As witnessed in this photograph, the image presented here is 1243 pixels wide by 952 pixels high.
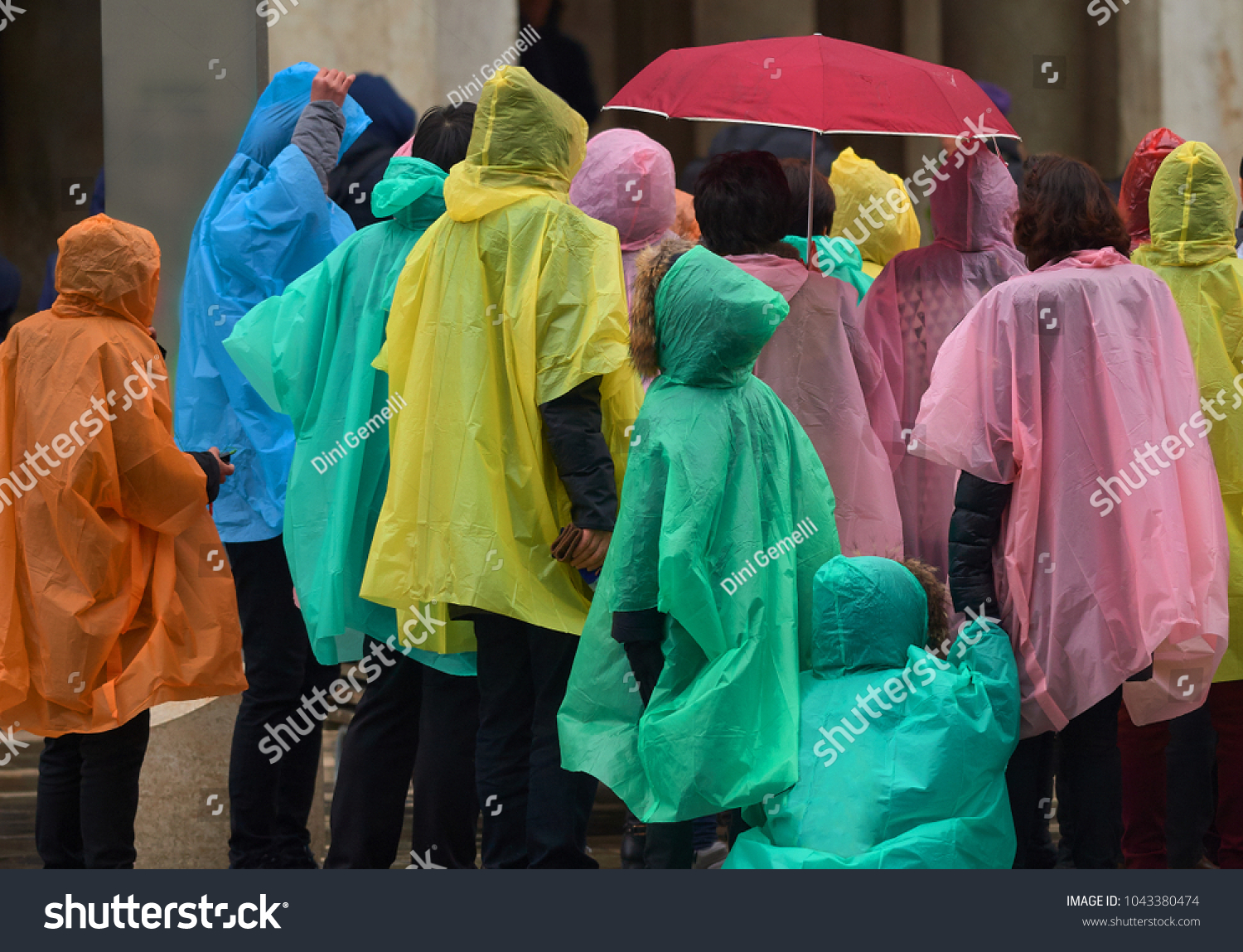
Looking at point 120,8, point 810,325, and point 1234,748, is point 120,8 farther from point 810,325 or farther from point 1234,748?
point 1234,748

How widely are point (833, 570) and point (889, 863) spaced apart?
23.4 inches

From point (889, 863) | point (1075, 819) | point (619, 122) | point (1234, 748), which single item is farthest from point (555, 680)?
point (619, 122)

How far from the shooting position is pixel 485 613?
370 cm

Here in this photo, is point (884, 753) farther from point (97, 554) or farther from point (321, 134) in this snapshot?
point (321, 134)

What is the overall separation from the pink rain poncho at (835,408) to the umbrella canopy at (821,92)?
1.31 feet

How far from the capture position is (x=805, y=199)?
181 inches

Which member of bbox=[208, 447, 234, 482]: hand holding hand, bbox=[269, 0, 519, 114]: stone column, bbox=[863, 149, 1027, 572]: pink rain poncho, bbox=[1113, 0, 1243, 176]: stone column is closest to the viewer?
bbox=[208, 447, 234, 482]: hand holding hand

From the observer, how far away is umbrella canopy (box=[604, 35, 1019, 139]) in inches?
167

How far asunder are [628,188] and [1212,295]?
150 centimetres

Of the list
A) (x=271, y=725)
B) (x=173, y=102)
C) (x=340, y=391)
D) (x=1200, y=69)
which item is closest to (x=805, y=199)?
(x=340, y=391)

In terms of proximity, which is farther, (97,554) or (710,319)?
(97,554)

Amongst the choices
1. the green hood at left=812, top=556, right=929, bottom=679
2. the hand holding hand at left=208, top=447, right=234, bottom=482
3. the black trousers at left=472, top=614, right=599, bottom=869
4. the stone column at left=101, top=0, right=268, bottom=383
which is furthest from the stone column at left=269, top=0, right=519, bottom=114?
the green hood at left=812, top=556, right=929, bottom=679

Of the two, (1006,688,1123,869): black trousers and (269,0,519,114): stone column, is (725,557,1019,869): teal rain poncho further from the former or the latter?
(269,0,519,114): stone column

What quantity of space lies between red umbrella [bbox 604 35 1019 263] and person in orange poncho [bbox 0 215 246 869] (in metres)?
1.48
